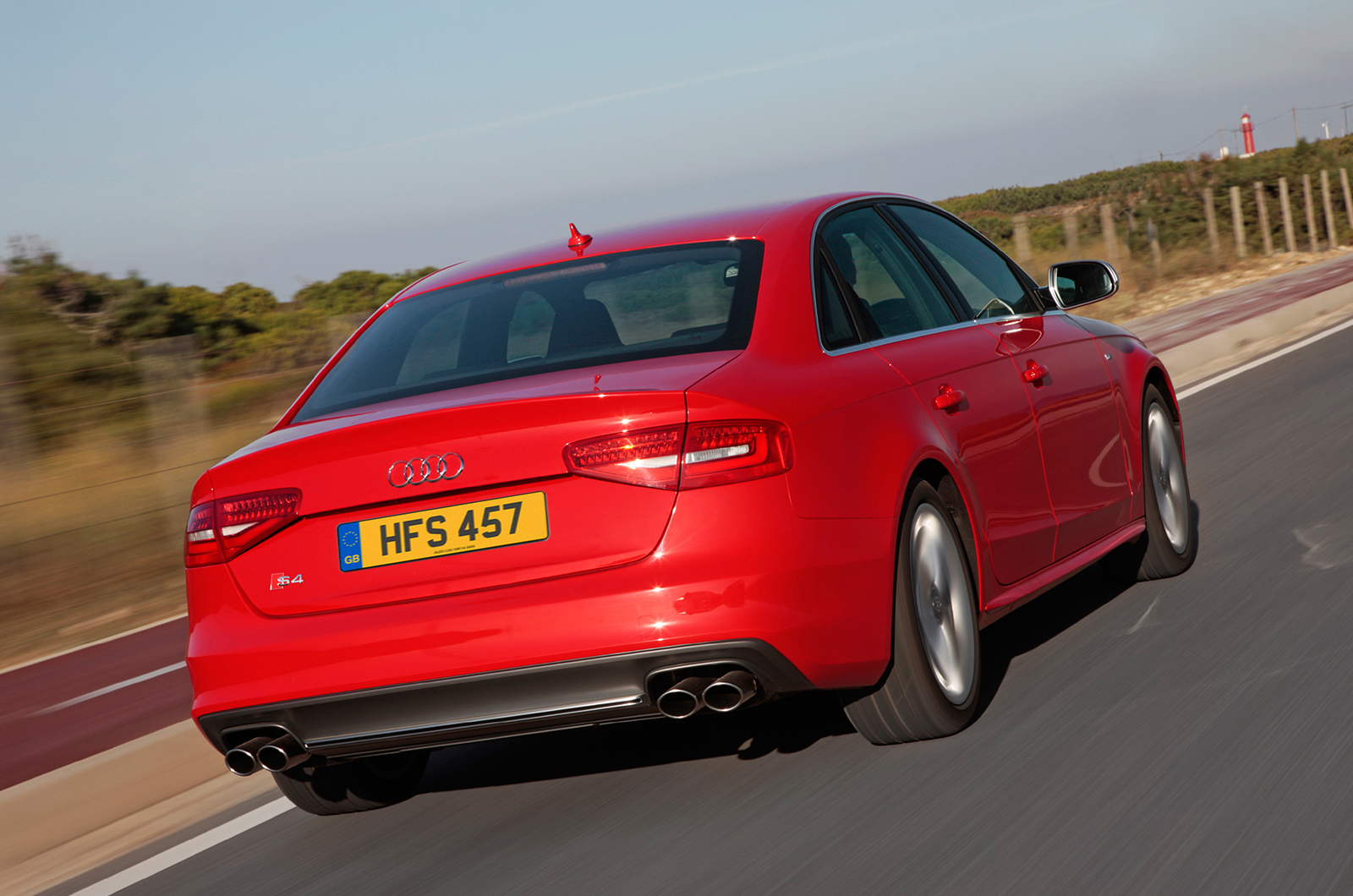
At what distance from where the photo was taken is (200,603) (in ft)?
14.0

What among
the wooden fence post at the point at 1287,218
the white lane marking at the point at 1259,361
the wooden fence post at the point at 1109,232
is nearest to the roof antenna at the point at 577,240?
the white lane marking at the point at 1259,361

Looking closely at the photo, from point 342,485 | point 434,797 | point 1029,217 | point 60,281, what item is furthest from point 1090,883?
point 1029,217

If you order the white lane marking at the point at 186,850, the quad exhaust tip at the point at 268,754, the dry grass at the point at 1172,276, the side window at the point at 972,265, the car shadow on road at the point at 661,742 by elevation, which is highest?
the side window at the point at 972,265

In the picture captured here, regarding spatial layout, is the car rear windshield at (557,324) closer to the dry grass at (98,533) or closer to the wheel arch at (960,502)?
the wheel arch at (960,502)

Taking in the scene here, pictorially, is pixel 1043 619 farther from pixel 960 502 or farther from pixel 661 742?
pixel 661 742

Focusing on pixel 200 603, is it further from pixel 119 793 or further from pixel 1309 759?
pixel 1309 759

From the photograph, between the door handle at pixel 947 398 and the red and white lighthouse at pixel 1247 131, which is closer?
the door handle at pixel 947 398

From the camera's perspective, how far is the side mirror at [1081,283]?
6133 mm

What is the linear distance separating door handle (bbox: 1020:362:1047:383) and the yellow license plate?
218cm

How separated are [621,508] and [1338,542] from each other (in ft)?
13.1

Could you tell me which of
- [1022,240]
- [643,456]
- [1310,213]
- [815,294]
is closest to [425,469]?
[643,456]

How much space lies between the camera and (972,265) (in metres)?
5.89

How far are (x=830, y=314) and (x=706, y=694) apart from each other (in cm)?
126

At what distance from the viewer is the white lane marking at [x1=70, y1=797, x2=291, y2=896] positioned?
14.9 feet
